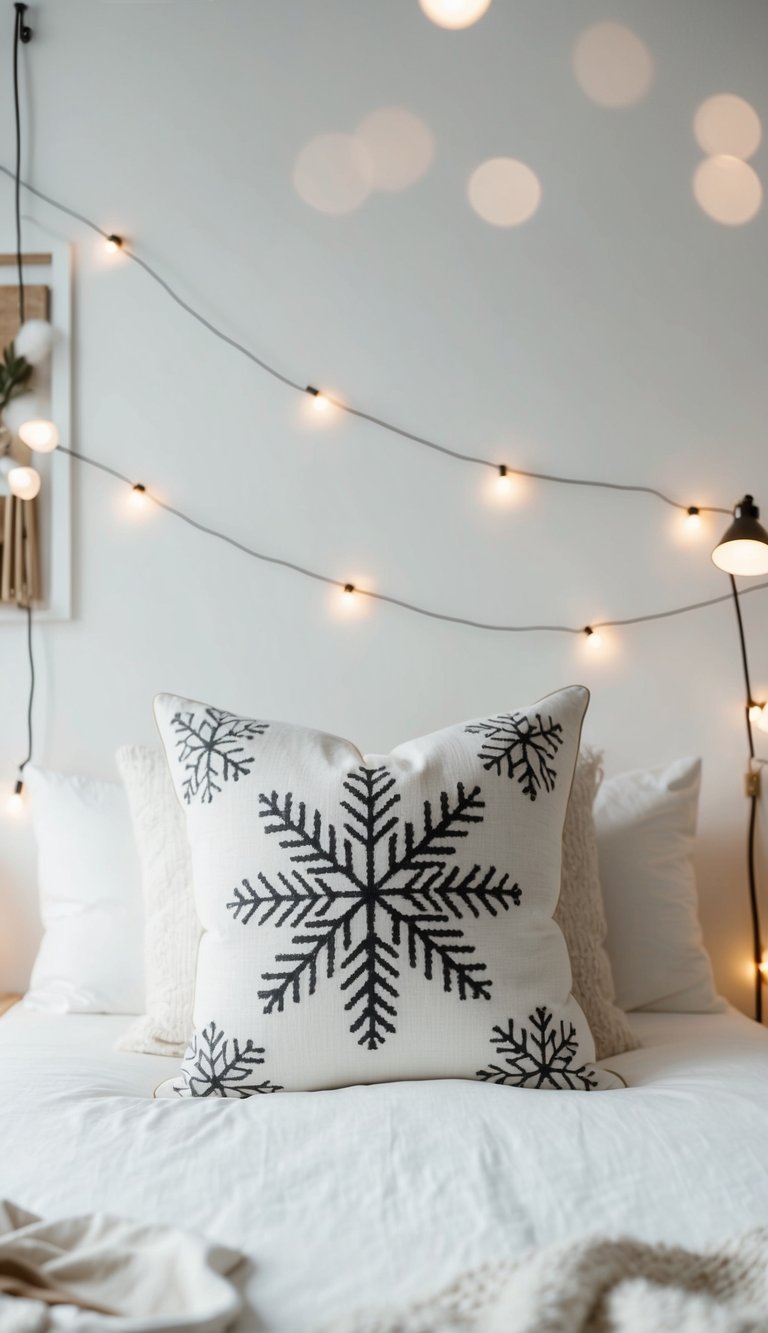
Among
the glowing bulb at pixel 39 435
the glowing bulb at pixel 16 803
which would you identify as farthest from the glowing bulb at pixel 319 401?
the glowing bulb at pixel 16 803

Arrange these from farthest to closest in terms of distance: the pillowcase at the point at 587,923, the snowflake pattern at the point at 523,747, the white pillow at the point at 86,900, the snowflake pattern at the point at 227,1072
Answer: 1. the white pillow at the point at 86,900
2. the pillowcase at the point at 587,923
3. the snowflake pattern at the point at 523,747
4. the snowflake pattern at the point at 227,1072

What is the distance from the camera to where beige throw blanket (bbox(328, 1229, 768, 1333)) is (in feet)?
2.11

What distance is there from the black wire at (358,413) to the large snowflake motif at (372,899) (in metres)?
0.82

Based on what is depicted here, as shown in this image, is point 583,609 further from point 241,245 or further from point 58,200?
point 58,200

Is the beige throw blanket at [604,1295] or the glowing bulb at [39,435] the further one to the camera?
the glowing bulb at [39,435]

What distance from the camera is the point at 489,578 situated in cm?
185

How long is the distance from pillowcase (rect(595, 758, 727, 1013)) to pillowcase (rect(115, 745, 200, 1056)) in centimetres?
64

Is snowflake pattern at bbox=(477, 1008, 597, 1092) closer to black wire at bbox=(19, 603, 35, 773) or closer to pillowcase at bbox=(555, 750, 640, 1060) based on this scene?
pillowcase at bbox=(555, 750, 640, 1060)

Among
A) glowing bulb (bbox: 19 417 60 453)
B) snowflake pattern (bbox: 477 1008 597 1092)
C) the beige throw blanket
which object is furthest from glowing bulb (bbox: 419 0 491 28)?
the beige throw blanket

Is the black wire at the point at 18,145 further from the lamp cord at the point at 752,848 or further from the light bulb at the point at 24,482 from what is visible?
the lamp cord at the point at 752,848

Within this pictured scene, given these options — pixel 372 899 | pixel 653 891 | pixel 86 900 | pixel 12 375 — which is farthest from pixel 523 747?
pixel 12 375

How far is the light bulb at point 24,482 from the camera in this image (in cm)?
178

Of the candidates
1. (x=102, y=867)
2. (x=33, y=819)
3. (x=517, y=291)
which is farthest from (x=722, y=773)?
(x=33, y=819)

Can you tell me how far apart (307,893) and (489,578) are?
840 millimetres
